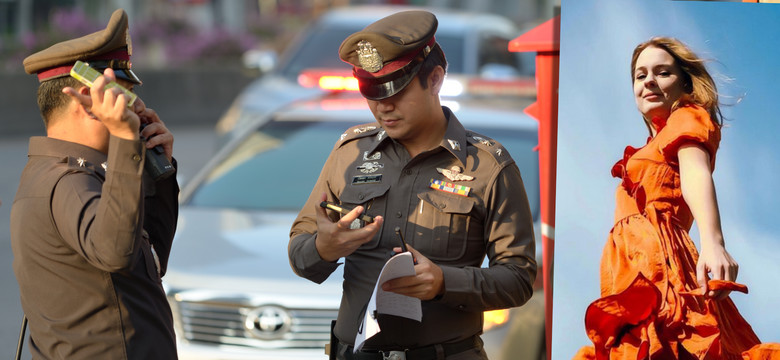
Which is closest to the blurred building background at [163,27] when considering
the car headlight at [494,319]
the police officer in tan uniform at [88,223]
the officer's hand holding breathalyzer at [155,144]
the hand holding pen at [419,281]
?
the car headlight at [494,319]

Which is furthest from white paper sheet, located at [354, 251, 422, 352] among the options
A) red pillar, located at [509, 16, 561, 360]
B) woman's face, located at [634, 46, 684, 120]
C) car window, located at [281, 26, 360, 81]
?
car window, located at [281, 26, 360, 81]

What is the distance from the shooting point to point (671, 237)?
9.12 ft

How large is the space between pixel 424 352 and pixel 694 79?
1.08 m

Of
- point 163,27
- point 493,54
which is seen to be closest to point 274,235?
point 493,54

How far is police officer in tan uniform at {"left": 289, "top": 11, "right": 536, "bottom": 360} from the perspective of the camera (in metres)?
2.76

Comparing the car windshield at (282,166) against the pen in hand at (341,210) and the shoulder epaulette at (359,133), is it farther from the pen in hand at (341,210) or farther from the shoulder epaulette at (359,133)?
the pen in hand at (341,210)

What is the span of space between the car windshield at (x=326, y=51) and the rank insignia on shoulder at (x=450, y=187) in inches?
241

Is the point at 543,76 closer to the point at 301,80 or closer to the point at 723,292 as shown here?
the point at 723,292

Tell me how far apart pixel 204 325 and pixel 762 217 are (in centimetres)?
250

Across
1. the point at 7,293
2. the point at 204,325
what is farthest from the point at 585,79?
the point at 7,293

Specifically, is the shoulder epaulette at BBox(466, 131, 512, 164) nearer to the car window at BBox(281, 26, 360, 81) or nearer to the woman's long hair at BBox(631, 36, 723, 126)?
the woman's long hair at BBox(631, 36, 723, 126)

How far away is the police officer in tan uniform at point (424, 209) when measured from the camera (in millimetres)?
2756

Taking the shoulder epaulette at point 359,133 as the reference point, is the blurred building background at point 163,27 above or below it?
above

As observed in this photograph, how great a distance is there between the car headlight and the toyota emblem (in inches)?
33.3
